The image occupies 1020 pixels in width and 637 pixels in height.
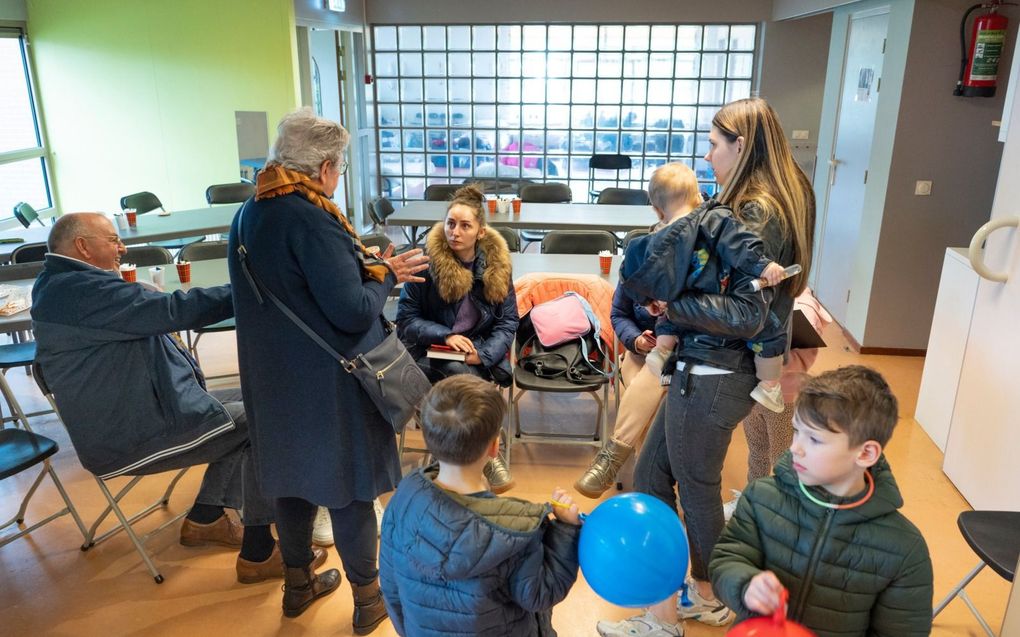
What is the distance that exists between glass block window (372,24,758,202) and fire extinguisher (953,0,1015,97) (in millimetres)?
3615

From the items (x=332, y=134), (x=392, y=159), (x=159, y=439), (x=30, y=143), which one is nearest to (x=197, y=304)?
(x=159, y=439)

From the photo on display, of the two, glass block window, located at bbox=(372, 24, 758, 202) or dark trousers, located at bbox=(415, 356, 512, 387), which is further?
glass block window, located at bbox=(372, 24, 758, 202)

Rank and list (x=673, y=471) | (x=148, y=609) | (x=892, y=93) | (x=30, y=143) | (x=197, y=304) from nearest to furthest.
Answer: (x=673, y=471)
(x=197, y=304)
(x=148, y=609)
(x=892, y=93)
(x=30, y=143)

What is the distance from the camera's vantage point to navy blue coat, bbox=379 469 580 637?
1487mm

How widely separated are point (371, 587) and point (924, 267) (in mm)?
4252

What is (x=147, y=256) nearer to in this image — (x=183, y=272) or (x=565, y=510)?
(x=183, y=272)

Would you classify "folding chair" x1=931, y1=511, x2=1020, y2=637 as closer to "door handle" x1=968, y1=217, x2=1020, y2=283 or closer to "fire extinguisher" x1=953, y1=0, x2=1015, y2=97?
"door handle" x1=968, y1=217, x2=1020, y2=283

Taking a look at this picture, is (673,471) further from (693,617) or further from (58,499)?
(58,499)

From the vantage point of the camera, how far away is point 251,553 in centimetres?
278

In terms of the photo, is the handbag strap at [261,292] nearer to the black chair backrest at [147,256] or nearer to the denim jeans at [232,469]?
the denim jeans at [232,469]

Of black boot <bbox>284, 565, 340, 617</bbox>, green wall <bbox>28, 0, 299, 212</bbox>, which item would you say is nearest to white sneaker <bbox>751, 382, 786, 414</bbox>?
black boot <bbox>284, 565, 340, 617</bbox>

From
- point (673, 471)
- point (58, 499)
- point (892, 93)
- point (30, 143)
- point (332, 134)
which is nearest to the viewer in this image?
point (332, 134)

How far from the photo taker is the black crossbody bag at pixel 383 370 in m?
2.04

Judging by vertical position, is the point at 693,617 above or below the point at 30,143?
below
